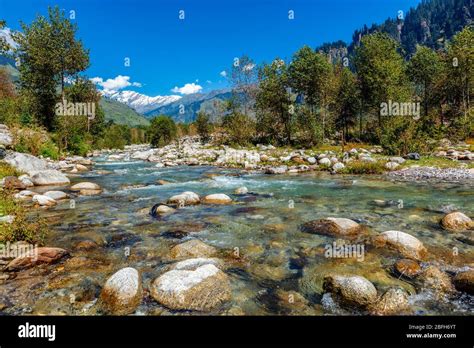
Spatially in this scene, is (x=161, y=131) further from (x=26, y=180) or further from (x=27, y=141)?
(x=26, y=180)

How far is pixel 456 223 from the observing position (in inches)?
351

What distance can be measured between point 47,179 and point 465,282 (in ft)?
64.8

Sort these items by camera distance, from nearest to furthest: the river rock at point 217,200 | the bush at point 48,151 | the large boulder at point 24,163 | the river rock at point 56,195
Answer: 1. the river rock at point 217,200
2. the river rock at point 56,195
3. the large boulder at point 24,163
4. the bush at point 48,151

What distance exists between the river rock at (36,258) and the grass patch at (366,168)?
19402 mm

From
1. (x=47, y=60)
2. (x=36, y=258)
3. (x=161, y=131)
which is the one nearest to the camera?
(x=36, y=258)

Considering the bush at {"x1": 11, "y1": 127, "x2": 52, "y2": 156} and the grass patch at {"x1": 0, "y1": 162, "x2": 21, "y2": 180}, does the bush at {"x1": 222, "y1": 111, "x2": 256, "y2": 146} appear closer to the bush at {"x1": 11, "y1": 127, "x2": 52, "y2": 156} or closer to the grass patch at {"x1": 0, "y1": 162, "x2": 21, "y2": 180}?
the bush at {"x1": 11, "y1": 127, "x2": 52, "y2": 156}

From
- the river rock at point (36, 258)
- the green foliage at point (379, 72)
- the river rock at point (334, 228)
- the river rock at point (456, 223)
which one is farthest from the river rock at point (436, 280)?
the green foliage at point (379, 72)

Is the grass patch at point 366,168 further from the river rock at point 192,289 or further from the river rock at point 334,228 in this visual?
the river rock at point 192,289

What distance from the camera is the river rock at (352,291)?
5.14 meters

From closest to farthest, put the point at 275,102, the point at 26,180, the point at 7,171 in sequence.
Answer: the point at 26,180
the point at 7,171
the point at 275,102

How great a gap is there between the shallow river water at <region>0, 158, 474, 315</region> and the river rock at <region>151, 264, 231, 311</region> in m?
0.20

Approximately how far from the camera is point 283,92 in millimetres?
44469

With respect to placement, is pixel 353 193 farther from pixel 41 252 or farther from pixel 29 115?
pixel 29 115

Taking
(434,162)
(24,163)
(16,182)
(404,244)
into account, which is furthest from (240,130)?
(404,244)
